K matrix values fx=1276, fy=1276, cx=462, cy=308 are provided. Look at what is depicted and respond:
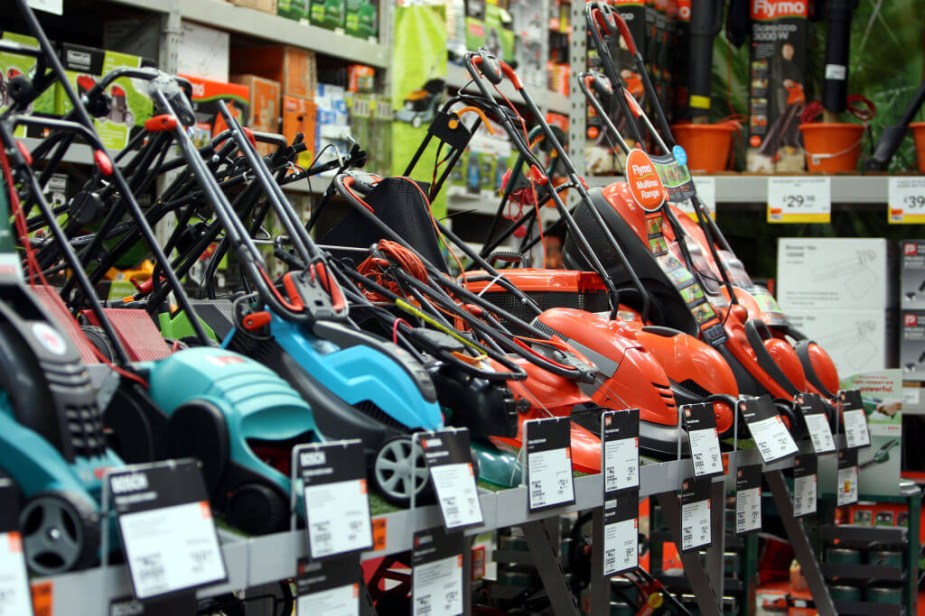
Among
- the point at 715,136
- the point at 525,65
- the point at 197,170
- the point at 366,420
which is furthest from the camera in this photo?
the point at 525,65

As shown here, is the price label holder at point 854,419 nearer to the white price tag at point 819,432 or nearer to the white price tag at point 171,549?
the white price tag at point 819,432

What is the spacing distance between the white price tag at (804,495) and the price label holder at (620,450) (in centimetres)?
105

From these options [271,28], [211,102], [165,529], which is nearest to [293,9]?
[271,28]

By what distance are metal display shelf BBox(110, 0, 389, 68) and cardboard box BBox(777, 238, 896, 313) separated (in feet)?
6.00

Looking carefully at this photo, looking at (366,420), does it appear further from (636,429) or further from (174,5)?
(174,5)

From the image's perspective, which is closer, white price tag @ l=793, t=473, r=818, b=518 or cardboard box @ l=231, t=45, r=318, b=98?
white price tag @ l=793, t=473, r=818, b=518

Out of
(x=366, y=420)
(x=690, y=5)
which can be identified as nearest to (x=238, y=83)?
(x=690, y=5)

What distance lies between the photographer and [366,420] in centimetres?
186

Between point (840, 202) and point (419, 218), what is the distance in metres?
2.48

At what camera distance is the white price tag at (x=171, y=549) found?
1.32m

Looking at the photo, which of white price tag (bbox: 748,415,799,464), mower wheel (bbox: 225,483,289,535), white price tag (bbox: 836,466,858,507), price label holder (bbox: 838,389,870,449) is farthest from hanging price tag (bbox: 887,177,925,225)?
mower wheel (bbox: 225,483,289,535)

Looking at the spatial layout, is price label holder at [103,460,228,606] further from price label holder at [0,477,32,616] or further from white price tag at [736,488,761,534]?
white price tag at [736,488,761,534]

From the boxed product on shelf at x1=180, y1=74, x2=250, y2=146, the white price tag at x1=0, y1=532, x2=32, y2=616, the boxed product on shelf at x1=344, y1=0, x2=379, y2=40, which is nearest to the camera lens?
the white price tag at x1=0, y1=532, x2=32, y2=616

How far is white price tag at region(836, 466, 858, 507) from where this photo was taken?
11.9 ft
